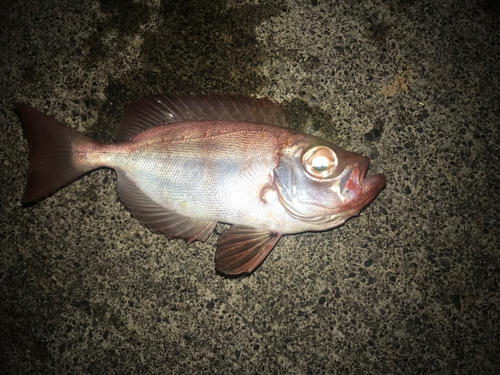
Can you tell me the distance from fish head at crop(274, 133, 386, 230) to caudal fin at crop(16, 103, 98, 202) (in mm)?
1099

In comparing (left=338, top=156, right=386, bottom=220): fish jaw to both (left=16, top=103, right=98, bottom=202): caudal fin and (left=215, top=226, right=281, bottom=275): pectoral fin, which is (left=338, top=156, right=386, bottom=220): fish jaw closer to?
(left=215, top=226, right=281, bottom=275): pectoral fin

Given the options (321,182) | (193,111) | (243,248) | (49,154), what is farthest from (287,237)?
(49,154)

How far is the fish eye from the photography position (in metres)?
1.55

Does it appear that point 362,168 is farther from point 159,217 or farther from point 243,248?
point 159,217

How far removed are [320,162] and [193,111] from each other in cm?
76

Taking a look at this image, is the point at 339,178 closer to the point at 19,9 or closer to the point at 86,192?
the point at 86,192

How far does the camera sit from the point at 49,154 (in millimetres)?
1729

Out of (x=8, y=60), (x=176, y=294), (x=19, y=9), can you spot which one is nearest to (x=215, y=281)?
(x=176, y=294)

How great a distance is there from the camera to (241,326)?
1.85 metres

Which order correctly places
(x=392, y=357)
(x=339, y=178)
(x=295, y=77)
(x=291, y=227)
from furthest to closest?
(x=295, y=77), (x=392, y=357), (x=291, y=227), (x=339, y=178)

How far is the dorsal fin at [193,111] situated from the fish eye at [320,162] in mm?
281

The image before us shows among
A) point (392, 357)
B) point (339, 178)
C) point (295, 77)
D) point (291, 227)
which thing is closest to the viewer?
point (339, 178)

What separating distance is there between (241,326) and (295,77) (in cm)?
157

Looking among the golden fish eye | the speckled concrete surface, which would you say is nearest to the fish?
the golden fish eye
